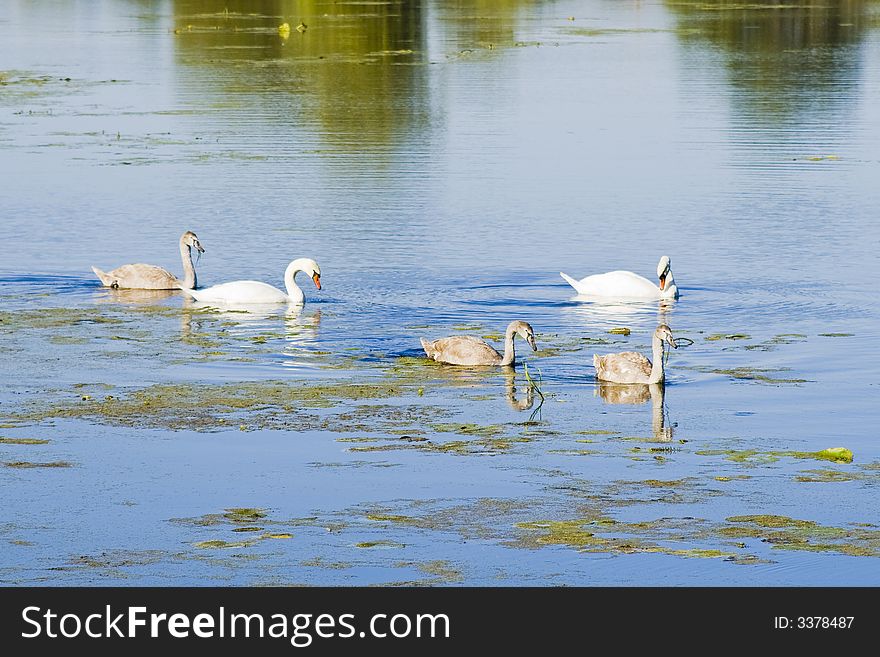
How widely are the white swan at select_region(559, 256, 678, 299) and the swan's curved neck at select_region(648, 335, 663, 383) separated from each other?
405 cm

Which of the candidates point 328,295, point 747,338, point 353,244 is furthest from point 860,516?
point 353,244

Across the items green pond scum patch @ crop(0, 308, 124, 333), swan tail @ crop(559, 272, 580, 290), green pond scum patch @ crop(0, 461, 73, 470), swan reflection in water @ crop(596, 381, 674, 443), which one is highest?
swan tail @ crop(559, 272, 580, 290)

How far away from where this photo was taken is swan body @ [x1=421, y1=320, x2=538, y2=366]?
15.1 m

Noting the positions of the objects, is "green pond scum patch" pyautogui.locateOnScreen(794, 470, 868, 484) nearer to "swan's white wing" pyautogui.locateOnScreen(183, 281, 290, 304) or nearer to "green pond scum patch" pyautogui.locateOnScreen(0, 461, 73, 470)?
"green pond scum patch" pyautogui.locateOnScreen(0, 461, 73, 470)

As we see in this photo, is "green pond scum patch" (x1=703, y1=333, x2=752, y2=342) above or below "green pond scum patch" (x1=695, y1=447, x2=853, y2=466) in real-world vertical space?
above

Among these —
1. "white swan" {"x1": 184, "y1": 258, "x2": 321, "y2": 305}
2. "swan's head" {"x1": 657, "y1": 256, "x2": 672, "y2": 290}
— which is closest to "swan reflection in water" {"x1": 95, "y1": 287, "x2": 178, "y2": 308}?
"white swan" {"x1": 184, "y1": 258, "x2": 321, "y2": 305}

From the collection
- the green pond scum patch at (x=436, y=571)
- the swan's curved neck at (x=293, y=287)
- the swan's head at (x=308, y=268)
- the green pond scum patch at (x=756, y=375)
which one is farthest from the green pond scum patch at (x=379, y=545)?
the swan's head at (x=308, y=268)

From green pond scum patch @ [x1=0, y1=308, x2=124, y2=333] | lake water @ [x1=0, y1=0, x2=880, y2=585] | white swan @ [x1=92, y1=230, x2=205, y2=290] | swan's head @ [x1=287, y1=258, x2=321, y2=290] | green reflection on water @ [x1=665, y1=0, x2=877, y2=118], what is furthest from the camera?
green reflection on water @ [x1=665, y1=0, x2=877, y2=118]

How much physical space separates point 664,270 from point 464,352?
162 inches

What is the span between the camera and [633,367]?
14.4 metres

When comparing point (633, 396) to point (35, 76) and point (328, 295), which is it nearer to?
point (328, 295)

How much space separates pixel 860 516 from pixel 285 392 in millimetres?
5208

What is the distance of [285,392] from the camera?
1390 centimetres

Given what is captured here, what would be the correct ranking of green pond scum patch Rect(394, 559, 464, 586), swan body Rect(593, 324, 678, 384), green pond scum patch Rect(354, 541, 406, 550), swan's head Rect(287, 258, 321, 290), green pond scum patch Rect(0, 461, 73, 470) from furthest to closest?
swan's head Rect(287, 258, 321, 290) < swan body Rect(593, 324, 678, 384) < green pond scum patch Rect(0, 461, 73, 470) < green pond scum patch Rect(354, 541, 406, 550) < green pond scum patch Rect(394, 559, 464, 586)
